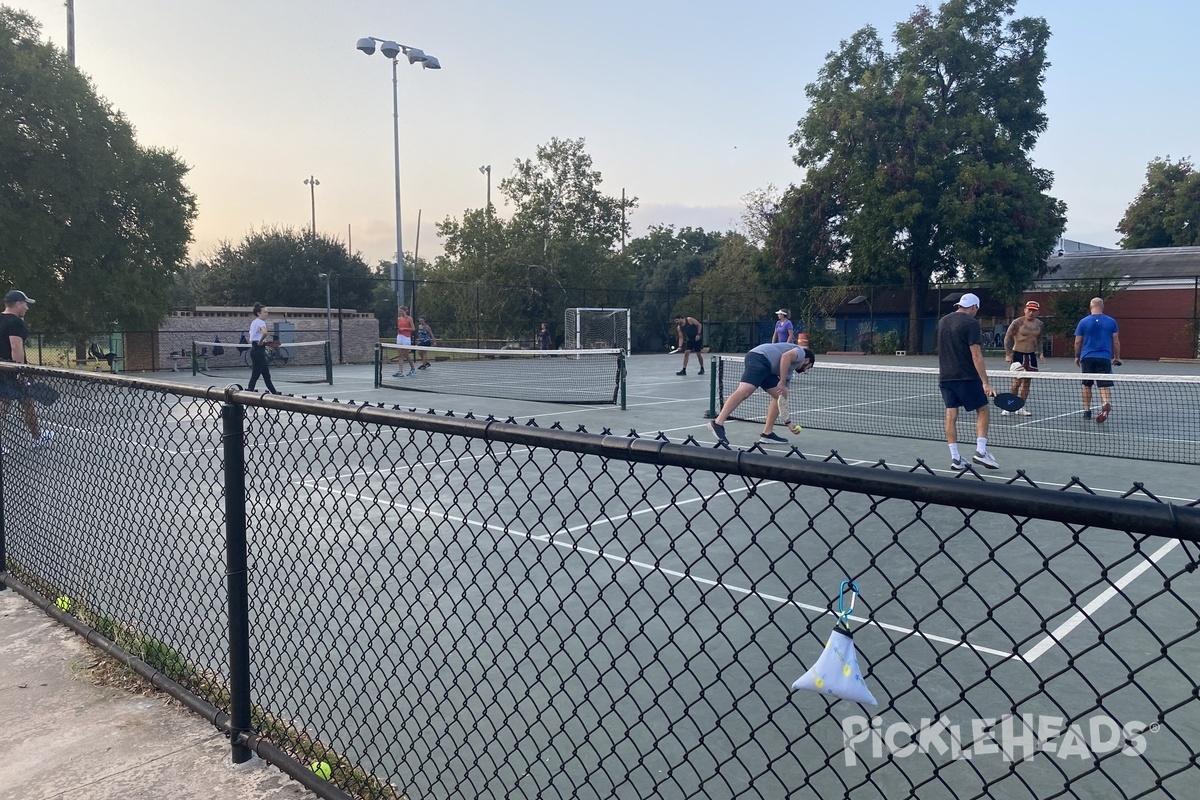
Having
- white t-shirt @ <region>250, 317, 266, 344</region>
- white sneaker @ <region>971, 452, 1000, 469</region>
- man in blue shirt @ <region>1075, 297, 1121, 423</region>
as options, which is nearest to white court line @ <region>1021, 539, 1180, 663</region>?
white sneaker @ <region>971, 452, 1000, 469</region>

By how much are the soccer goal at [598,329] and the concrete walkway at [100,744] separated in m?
36.8

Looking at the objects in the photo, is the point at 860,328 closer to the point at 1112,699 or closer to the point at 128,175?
the point at 128,175

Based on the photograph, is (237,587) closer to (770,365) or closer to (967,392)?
(770,365)

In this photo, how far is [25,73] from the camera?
81.6 ft

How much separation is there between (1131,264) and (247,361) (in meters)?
40.4

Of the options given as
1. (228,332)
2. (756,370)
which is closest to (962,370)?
(756,370)

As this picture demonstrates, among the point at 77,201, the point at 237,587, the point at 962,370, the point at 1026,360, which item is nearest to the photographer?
the point at 237,587

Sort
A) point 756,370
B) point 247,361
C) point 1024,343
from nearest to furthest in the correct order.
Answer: point 756,370
point 1024,343
point 247,361

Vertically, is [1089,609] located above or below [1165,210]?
below

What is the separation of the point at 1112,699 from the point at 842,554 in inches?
96.3

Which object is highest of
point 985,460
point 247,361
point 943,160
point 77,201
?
point 943,160

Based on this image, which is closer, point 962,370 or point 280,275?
point 962,370

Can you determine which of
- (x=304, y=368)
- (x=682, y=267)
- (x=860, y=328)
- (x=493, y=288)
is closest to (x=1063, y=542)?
(x=304, y=368)

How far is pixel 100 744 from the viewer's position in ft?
11.4
